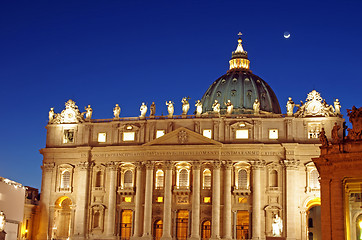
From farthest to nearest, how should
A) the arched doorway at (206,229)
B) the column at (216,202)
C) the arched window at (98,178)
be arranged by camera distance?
the arched window at (98,178) < the arched doorway at (206,229) < the column at (216,202)

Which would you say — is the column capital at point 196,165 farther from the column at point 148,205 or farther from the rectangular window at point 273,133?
the rectangular window at point 273,133

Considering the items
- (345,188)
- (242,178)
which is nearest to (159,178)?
(242,178)

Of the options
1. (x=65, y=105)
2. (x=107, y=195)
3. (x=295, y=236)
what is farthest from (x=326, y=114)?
(x=65, y=105)

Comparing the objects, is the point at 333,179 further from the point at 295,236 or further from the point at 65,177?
the point at 65,177

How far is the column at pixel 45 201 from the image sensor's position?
299 feet

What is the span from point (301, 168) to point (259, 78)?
44014 millimetres

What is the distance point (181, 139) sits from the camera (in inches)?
3533

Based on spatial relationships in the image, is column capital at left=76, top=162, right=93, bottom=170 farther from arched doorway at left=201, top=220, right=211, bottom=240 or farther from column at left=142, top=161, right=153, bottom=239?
arched doorway at left=201, top=220, right=211, bottom=240

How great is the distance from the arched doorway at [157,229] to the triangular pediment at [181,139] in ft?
37.5

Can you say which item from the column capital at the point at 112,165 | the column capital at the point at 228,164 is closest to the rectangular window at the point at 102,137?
the column capital at the point at 112,165

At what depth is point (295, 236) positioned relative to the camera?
83.4m

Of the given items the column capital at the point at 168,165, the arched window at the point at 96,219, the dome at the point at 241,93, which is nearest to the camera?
the column capital at the point at 168,165

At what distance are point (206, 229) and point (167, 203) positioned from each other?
671 cm

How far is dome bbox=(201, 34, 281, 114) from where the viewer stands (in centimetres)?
12119
